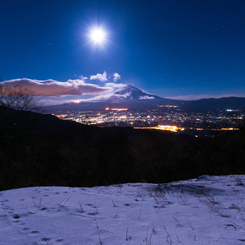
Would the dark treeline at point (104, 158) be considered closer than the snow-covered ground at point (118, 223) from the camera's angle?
No

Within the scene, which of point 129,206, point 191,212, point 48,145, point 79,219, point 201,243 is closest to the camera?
point 201,243

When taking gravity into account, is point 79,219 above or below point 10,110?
below

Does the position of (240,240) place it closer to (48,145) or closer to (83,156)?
(83,156)

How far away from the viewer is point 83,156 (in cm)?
2036

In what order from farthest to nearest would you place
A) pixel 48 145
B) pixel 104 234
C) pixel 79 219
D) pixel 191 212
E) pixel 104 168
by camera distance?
pixel 48 145 < pixel 104 168 < pixel 191 212 < pixel 79 219 < pixel 104 234

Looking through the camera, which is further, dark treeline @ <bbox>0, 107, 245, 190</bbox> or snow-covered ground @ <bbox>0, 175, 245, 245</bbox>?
dark treeline @ <bbox>0, 107, 245, 190</bbox>

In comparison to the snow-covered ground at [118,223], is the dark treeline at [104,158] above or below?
below

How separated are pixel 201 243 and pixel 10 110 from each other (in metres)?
17.8

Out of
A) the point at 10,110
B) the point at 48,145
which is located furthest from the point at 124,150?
the point at 10,110

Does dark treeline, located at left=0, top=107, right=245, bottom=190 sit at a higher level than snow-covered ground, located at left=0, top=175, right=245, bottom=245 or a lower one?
lower

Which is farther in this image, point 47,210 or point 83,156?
point 83,156

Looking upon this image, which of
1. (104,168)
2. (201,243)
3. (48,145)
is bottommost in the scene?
(104,168)

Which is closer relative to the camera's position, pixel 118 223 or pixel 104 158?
pixel 118 223

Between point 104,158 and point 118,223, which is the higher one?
point 118,223
